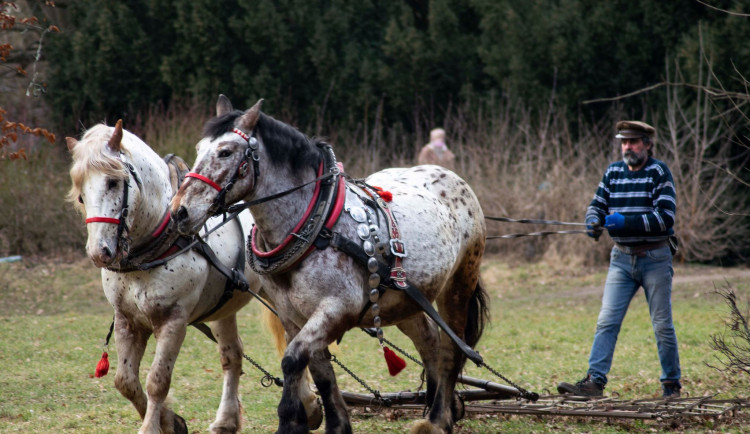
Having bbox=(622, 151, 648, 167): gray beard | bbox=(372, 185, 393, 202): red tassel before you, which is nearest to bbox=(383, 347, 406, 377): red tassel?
bbox=(372, 185, 393, 202): red tassel

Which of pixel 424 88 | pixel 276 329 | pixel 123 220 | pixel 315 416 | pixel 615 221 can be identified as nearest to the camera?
pixel 123 220

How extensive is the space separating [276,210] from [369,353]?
5.21 metres

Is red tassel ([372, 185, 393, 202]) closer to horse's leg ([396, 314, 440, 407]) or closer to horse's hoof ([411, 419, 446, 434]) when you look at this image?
horse's leg ([396, 314, 440, 407])

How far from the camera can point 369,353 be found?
9422 millimetres

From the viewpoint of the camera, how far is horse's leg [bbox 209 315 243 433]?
5711 mm

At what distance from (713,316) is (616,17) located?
688cm

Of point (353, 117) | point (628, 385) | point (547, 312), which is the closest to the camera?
point (628, 385)

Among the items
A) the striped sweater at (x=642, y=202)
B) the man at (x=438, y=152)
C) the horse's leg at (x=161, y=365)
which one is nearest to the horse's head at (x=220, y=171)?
the horse's leg at (x=161, y=365)

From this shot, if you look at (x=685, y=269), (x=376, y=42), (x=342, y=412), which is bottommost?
(x=685, y=269)

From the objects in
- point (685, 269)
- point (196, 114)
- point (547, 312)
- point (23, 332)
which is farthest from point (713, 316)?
point (196, 114)

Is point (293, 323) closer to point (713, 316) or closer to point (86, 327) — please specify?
point (86, 327)

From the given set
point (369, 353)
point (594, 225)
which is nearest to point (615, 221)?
point (594, 225)

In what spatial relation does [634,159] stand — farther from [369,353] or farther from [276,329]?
[369,353]

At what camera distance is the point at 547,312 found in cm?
1202
